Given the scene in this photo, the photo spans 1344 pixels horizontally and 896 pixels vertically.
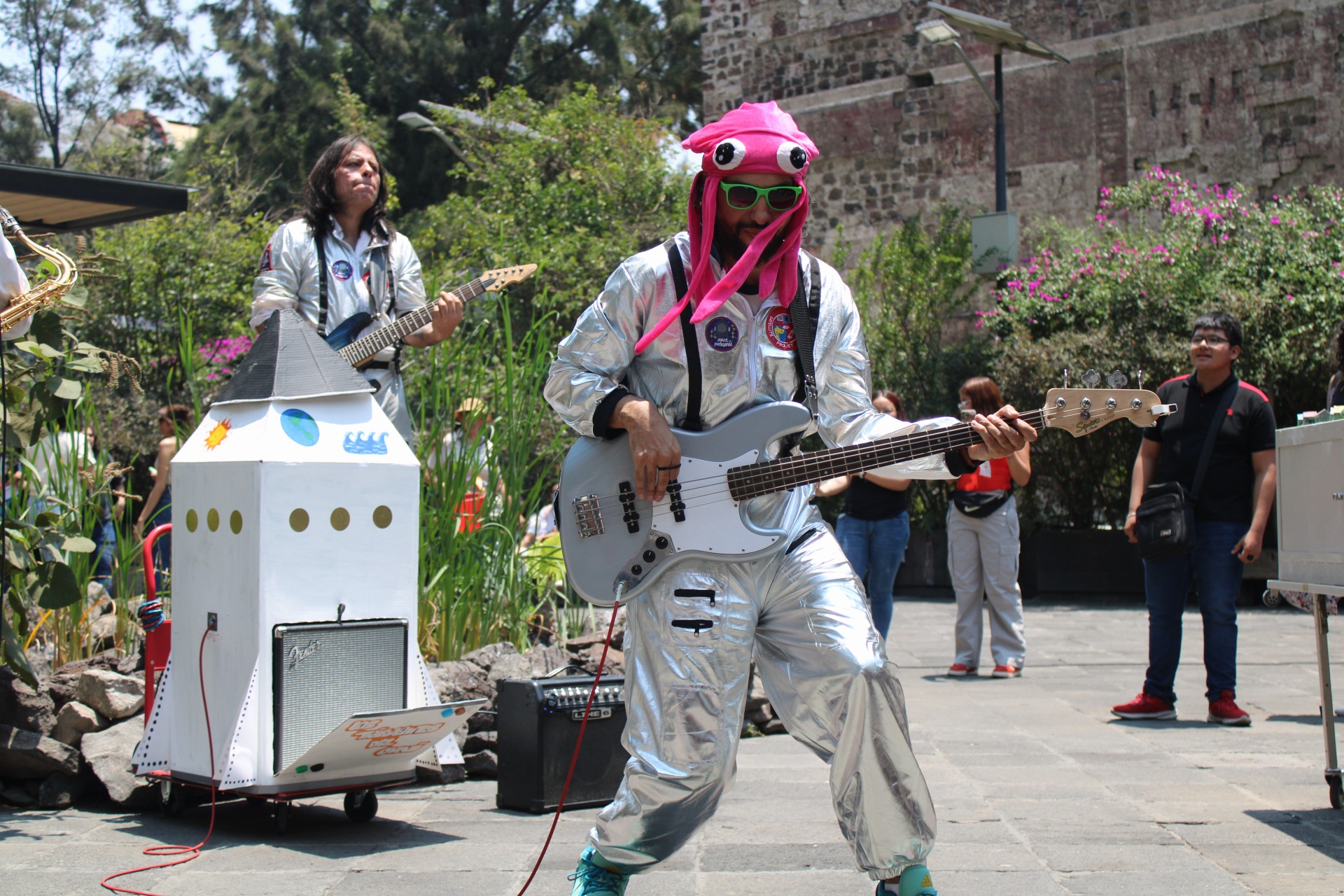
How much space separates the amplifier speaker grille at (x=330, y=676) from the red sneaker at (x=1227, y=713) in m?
3.95

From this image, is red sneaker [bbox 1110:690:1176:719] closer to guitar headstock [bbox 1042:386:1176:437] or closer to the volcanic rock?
guitar headstock [bbox 1042:386:1176:437]

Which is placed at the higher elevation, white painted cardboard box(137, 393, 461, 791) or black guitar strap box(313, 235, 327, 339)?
black guitar strap box(313, 235, 327, 339)

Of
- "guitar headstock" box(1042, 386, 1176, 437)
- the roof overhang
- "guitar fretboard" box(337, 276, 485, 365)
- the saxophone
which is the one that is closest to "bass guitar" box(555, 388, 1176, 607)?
"guitar headstock" box(1042, 386, 1176, 437)

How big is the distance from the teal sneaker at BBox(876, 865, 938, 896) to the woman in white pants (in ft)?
17.0

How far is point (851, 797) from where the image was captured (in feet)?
9.11

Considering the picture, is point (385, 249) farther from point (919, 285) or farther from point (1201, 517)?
point (919, 285)

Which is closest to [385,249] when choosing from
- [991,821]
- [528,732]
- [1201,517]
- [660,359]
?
[528,732]

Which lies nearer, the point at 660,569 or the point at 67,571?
the point at 660,569

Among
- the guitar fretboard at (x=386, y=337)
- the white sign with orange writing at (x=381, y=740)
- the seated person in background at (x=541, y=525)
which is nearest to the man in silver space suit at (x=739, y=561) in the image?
the white sign with orange writing at (x=381, y=740)

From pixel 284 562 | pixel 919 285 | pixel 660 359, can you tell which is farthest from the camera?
pixel 919 285

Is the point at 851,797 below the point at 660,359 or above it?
below

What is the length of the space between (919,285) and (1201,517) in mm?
10072

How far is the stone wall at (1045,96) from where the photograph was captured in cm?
1862

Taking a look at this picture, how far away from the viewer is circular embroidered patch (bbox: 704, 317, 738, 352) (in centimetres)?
297
